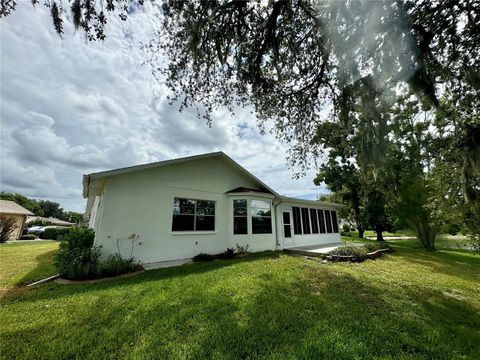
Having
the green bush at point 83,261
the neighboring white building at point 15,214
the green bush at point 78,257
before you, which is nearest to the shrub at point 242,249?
the green bush at point 83,261

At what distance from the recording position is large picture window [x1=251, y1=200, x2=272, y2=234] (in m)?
11.2

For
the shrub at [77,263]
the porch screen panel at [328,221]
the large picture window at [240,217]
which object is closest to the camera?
the shrub at [77,263]

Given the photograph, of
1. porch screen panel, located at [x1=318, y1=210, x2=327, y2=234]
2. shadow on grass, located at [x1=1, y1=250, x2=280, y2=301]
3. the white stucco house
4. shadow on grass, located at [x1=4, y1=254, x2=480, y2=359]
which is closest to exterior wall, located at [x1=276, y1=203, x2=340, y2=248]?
the white stucco house

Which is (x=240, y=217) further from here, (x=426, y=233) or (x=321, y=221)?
(x=426, y=233)

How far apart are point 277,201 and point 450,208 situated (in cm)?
752

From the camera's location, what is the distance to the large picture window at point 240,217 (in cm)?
1084

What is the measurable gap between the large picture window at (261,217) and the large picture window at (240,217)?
470mm

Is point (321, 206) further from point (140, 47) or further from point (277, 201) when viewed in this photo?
point (140, 47)

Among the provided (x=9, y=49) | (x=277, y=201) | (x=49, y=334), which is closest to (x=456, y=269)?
(x=277, y=201)

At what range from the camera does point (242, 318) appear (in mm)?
3799

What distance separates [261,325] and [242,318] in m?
0.43

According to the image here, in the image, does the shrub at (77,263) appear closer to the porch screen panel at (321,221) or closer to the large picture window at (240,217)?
the large picture window at (240,217)

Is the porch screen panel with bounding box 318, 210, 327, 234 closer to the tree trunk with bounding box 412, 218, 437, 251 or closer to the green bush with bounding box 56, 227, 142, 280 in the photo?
the tree trunk with bounding box 412, 218, 437, 251

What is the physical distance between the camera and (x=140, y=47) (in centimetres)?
575
